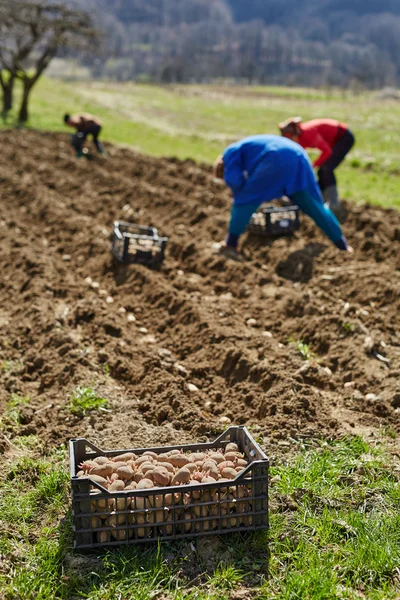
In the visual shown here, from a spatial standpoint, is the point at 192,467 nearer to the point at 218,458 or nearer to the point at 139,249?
the point at 218,458

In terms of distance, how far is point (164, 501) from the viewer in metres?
3.47

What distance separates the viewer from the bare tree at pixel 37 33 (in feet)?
79.7

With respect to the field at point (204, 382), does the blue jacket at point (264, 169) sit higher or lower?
higher

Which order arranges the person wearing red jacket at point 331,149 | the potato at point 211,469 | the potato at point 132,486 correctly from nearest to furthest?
the potato at point 132,486 < the potato at point 211,469 < the person wearing red jacket at point 331,149

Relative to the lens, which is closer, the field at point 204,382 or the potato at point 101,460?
the field at point 204,382

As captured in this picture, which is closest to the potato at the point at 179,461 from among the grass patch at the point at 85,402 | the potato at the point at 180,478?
the potato at the point at 180,478

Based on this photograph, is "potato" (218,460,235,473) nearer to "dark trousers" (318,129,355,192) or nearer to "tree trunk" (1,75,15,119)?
"dark trousers" (318,129,355,192)

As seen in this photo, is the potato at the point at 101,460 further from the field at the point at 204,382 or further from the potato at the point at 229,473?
the potato at the point at 229,473

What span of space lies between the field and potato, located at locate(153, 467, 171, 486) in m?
0.34

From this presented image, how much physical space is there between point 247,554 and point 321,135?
845cm

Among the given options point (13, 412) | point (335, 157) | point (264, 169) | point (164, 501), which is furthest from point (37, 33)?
point (164, 501)

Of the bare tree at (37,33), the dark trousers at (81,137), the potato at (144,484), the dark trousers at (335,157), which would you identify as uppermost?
the bare tree at (37,33)

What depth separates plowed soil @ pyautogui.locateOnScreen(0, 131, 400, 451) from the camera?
4.93m

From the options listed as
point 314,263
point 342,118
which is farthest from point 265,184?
point 342,118
